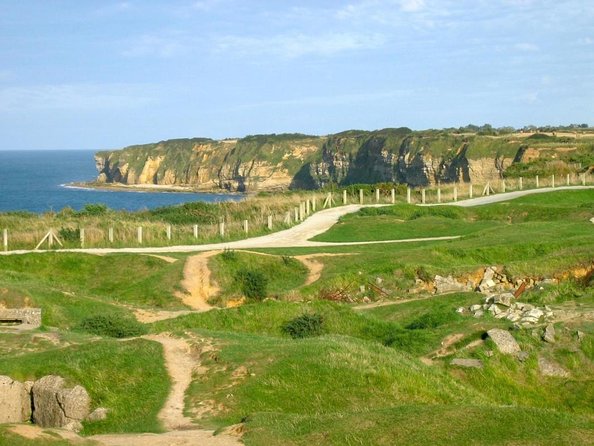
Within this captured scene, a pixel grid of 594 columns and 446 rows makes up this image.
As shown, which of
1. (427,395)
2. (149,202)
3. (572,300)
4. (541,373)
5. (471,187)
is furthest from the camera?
(149,202)

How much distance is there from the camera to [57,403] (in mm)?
15266

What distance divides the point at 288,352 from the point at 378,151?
120m

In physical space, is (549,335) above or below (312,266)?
below

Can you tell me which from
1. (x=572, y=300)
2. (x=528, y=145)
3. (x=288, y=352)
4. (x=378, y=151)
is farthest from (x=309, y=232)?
(x=378, y=151)

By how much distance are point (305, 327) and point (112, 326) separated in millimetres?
5272

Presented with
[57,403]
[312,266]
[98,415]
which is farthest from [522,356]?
[312,266]

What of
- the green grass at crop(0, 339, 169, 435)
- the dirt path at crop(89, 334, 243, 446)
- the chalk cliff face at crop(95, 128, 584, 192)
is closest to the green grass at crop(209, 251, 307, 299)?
the dirt path at crop(89, 334, 243, 446)

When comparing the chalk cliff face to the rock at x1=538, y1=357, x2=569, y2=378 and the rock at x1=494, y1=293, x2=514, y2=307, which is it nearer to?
the rock at x1=494, y1=293, x2=514, y2=307

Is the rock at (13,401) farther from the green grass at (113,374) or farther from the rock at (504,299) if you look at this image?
the rock at (504,299)

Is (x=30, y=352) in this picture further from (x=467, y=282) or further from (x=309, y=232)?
(x=309, y=232)

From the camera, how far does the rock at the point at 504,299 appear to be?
2404cm

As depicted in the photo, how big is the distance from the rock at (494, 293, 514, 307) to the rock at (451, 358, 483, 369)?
462 cm

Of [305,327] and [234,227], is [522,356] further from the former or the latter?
[234,227]

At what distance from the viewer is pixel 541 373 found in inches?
772
